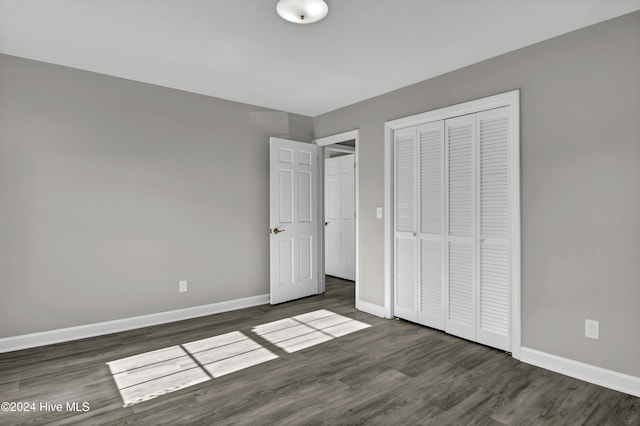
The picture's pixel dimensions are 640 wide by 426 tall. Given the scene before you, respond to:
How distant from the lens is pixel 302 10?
7.54ft

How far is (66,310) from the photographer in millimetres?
3301

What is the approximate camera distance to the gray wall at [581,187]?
7.85ft

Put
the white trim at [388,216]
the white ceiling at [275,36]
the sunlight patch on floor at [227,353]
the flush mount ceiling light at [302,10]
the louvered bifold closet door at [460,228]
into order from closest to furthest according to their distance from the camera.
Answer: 1. the flush mount ceiling light at [302,10]
2. the white ceiling at [275,36]
3. the sunlight patch on floor at [227,353]
4. the louvered bifold closet door at [460,228]
5. the white trim at [388,216]

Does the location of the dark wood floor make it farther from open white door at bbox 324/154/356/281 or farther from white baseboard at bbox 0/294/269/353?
open white door at bbox 324/154/356/281

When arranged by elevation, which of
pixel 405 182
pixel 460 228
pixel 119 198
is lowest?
pixel 460 228

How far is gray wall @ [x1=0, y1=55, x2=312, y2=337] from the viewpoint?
10.2 ft

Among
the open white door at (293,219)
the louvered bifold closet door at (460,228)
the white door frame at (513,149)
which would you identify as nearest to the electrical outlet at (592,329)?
the white door frame at (513,149)

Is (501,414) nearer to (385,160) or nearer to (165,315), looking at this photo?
(385,160)

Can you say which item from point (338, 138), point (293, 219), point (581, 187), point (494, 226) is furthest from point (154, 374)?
point (581, 187)

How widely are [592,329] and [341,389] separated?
185cm

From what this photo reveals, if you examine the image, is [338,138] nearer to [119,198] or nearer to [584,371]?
[119,198]

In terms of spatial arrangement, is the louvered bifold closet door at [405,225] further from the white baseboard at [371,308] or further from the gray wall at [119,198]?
the gray wall at [119,198]

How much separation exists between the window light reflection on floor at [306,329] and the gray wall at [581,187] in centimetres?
165

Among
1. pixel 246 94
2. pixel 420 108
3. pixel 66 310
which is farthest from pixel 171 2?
pixel 66 310
